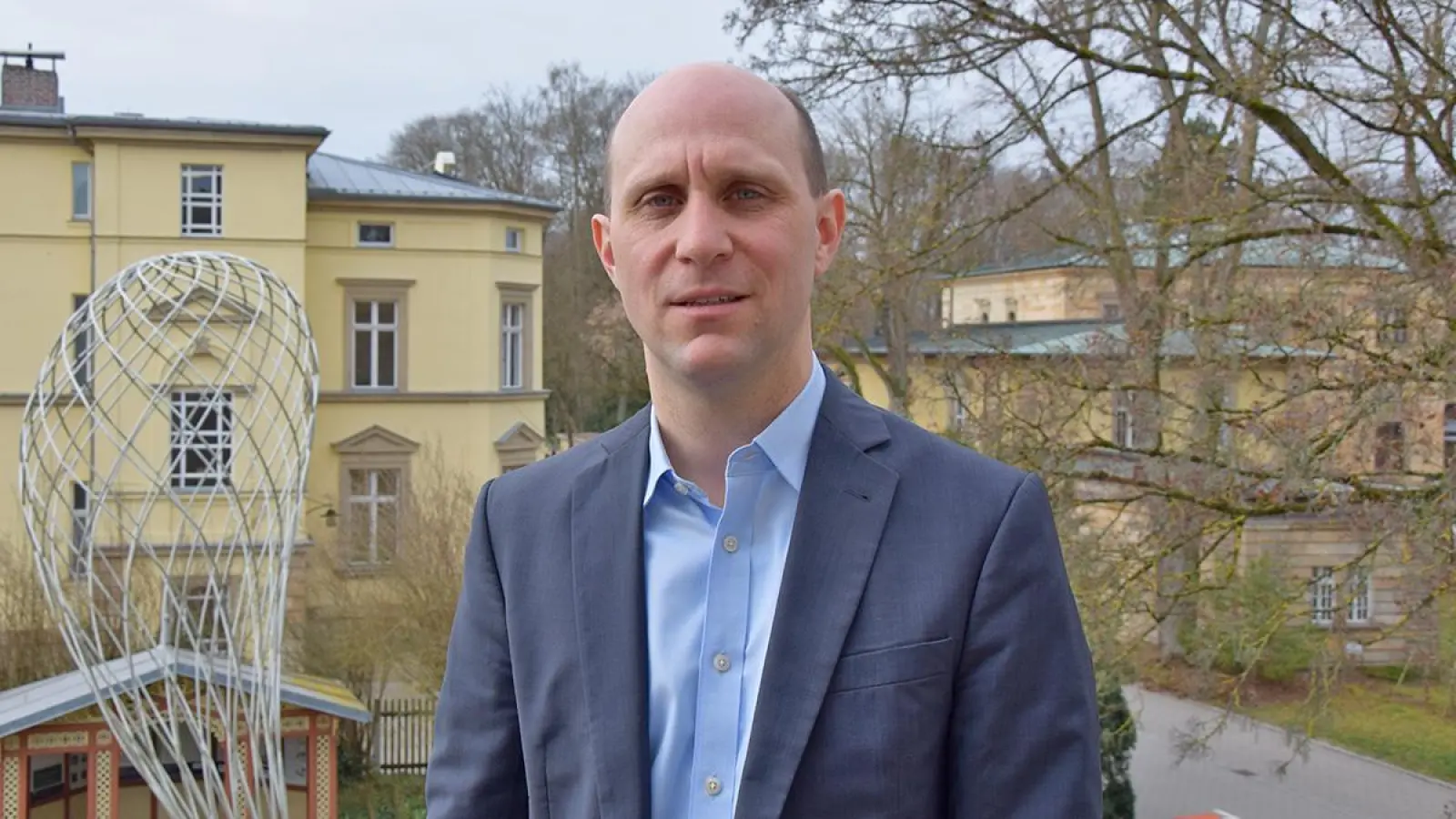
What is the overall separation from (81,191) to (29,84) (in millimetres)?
3673

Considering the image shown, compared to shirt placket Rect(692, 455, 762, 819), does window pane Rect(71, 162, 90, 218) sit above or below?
above

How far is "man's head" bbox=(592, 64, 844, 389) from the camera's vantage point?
180 centimetres

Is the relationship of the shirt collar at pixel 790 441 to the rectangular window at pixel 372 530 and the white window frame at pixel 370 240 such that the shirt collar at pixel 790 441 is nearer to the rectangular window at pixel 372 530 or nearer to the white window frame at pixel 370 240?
the rectangular window at pixel 372 530

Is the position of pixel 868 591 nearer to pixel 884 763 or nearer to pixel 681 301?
pixel 884 763

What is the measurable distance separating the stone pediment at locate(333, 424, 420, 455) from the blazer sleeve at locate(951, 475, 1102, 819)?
24541 mm

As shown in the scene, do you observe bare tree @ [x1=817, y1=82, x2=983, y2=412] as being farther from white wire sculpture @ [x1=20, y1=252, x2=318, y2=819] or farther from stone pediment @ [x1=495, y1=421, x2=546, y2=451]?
stone pediment @ [x1=495, y1=421, x2=546, y2=451]

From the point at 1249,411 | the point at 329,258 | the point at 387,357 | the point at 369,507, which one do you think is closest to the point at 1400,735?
the point at 1249,411

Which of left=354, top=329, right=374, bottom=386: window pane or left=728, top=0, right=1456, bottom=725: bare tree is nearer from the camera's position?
left=728, top=0, right=1456, bottom=725: bare tree

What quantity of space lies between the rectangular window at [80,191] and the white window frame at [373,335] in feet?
14.9

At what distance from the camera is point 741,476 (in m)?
1.88

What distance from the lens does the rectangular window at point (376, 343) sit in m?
25.7

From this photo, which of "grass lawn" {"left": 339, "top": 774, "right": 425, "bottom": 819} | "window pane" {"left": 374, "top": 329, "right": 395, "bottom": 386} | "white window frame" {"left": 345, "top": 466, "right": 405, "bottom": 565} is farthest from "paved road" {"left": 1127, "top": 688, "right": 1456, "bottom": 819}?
"window pane" {"left": 374, "top": 329, "right": 395, "bottom": 386}

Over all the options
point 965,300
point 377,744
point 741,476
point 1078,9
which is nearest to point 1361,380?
point 1078,9

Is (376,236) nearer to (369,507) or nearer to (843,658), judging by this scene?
(369,507)
